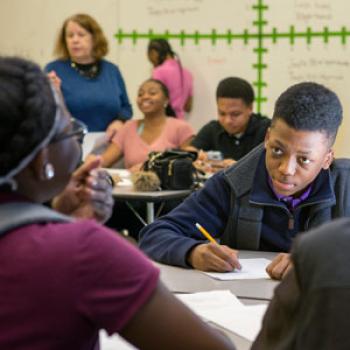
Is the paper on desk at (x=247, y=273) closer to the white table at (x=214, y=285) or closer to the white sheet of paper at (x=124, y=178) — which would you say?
the white table at (x=214, y=285)

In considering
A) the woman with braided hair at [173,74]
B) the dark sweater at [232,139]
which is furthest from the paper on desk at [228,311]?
the woman with braided hair at [173,74]

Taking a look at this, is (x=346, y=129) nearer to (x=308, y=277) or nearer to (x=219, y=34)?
(x=219, y=34)

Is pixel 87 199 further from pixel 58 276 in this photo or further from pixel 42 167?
pixel 58 276

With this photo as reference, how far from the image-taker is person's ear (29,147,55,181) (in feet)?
3.74

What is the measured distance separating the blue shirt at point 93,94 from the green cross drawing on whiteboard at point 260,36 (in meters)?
1.35

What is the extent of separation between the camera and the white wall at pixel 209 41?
245 inches

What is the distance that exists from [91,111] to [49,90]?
4.38 meters

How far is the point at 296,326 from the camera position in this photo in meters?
0.94

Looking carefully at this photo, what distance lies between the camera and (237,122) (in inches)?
190

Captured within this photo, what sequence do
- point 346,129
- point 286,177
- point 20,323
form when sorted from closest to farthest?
point 20,323 < point 286,177 < point 346,129

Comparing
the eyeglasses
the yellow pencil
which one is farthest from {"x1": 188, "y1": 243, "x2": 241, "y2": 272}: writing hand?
the eyeglasses

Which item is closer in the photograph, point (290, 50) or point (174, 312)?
point (174, 312)

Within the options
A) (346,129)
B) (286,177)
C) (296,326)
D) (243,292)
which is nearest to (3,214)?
(296,326)

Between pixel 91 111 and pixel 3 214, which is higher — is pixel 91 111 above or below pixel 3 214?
below
